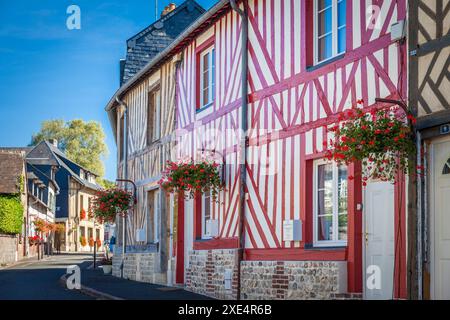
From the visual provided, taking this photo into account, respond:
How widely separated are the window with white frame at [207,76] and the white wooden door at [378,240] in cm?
611

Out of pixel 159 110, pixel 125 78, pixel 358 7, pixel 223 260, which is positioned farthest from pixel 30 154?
pixel 358 7

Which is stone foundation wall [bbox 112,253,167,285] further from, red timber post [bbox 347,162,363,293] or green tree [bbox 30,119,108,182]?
green tree [bbox 30,119,108,182]

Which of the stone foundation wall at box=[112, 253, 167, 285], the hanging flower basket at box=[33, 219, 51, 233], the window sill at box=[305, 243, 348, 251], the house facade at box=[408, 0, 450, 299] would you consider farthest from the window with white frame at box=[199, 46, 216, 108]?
the hanging flower basket at box=[33, 219, 51, 233]

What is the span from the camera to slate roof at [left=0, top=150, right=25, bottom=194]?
37.3 meters

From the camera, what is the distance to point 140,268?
754 inches

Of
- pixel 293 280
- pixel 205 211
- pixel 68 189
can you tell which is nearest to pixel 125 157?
pixel 205 211

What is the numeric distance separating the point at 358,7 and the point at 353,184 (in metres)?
2.37

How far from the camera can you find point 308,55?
11.1 m

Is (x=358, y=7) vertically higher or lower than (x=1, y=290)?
higher

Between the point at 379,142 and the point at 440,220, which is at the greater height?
the point at 379,142

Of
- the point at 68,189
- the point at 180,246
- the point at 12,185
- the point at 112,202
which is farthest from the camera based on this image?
the point at 68,189

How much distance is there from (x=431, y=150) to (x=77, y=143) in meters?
61.5

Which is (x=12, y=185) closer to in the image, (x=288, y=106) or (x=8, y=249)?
(x=8, y=249)
